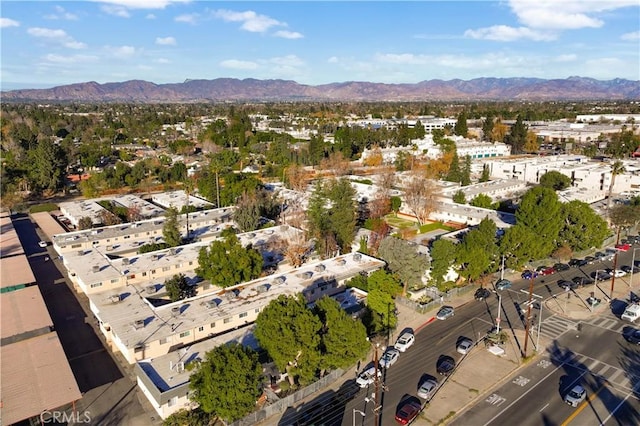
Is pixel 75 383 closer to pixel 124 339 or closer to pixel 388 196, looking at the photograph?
pixel 124 339

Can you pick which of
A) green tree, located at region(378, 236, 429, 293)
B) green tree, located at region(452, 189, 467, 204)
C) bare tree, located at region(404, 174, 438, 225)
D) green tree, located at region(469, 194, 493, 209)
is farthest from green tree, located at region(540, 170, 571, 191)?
green tree, located at region(378, 236, 429, 293)

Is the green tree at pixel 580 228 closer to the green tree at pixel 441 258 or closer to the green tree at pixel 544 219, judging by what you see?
the green tree at pixel 544 219

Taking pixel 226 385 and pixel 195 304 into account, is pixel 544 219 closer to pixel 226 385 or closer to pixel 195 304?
pixel 195 304

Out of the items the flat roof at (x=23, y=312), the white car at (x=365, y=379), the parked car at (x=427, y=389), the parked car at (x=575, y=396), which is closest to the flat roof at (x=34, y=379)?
the flat roof at (x=23, y=312)

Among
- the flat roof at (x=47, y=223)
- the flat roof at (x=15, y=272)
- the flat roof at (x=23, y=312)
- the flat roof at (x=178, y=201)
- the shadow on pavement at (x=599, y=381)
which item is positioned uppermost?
the flat roof at (x=178, y=201)

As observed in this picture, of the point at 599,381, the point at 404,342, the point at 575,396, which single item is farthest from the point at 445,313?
the point at 575,396

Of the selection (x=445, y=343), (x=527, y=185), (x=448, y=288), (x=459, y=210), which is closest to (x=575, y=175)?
(x=527, y=185)
